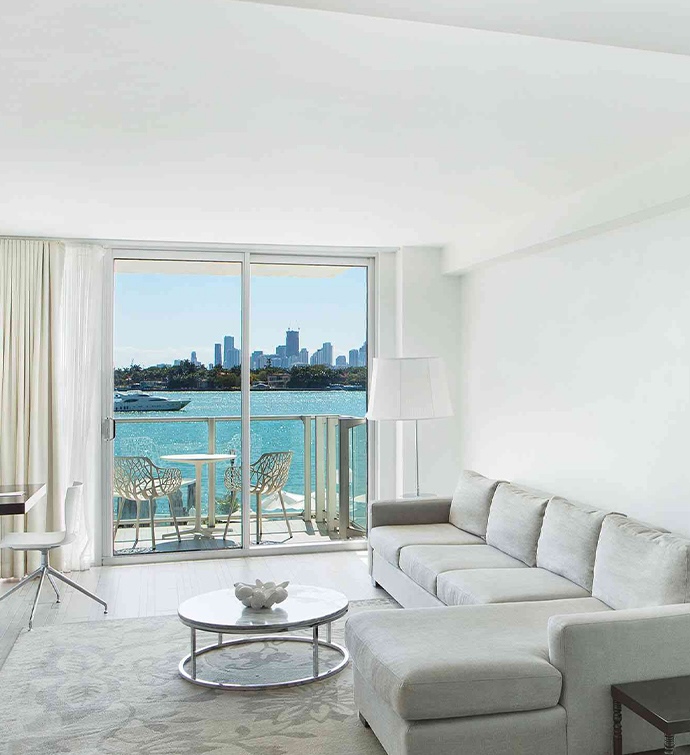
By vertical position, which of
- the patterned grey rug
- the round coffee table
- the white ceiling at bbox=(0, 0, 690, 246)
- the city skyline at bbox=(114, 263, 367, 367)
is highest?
the white ceiling at bbox=(0, 0, 690, 246)

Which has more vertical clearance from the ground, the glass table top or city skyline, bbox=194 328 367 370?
city skyline, bbox=194 328 367 370

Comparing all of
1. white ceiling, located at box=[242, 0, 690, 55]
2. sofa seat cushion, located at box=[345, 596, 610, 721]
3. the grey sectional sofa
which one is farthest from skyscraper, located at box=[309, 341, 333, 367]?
white ceiling, located at box=[242, 0, 690, 55]

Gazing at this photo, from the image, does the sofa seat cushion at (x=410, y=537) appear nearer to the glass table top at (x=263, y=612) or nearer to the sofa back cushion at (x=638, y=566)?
the glass table top at (x=263, y=612)

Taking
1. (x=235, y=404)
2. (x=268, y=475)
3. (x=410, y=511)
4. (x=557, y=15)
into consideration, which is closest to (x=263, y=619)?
(x=410, y=511)

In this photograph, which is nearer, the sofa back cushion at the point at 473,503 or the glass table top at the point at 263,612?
the glass table top at the point at 263,612

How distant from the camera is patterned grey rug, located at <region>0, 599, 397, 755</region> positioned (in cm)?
323

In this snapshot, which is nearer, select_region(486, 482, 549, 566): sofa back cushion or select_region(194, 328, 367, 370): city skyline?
select_region(486, 482, 549, 566): sofa back cushion

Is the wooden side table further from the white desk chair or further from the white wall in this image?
the white desk chair

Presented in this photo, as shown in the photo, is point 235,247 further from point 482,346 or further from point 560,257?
point 560,257

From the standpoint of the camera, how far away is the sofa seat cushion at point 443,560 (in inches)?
175

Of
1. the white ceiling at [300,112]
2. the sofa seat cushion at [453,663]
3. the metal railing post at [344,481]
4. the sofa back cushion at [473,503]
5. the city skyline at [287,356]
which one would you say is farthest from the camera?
the metal railing post at [344,481]

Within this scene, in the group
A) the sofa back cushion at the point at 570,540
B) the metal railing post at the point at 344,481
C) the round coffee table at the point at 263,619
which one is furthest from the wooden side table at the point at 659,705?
the metal railing post at the point at 344,481

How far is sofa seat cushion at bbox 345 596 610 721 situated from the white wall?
1.28 metres

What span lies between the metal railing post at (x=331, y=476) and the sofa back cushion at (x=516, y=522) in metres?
2.03
